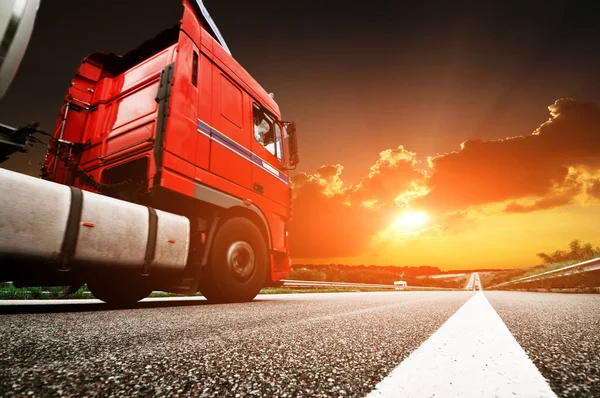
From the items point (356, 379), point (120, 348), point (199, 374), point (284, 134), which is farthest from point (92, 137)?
point (356, 379)

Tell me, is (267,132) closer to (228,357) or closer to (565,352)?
(228,357)

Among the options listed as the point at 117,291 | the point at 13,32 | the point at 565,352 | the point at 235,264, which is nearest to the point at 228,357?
the point at 565,352

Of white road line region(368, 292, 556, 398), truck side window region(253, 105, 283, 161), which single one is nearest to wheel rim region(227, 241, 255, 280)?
truck side window region(253, 105, 283, 161)

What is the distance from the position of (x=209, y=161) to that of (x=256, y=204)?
3.60 ft

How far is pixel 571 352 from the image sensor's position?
1539 millimetres

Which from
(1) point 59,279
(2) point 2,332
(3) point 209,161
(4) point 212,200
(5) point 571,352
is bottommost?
(5) point 571,352

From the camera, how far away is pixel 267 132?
584cm

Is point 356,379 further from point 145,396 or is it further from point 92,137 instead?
point 92,137

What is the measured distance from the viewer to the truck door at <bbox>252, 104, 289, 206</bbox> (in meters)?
5.25

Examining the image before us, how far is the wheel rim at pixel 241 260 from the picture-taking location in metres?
4.61

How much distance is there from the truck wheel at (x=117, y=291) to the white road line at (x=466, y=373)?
13.2 feet

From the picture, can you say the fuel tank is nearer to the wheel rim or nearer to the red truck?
the red truck

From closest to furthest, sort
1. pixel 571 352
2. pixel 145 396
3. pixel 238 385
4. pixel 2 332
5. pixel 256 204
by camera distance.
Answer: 1. pixel 145 396
2. pixel 238 385
3. pixel 571 352
4. pixel 2 332
5. pixel 256 204

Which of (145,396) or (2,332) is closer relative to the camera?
(145,396)
